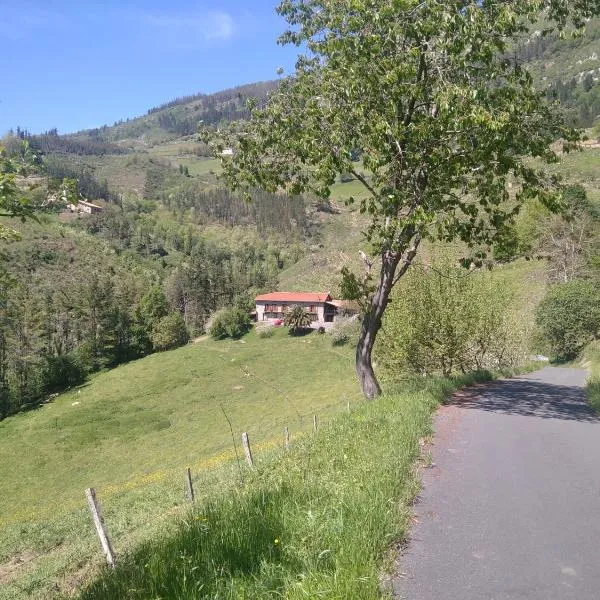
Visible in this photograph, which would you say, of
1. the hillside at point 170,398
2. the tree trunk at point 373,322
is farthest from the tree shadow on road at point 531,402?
the tree trunk at point 373,322

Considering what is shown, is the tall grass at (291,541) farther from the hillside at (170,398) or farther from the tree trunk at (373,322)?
the tree trunk at (373,322)

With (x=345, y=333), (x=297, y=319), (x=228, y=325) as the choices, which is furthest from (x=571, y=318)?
(x=228, y=325)

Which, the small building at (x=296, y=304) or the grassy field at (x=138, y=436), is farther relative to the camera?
the small building at (x=296, y=304)

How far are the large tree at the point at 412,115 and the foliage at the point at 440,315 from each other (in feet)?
30.3

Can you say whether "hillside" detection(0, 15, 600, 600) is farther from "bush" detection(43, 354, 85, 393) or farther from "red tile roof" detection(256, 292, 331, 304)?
"red tile roof" detection(256, 292, 331, 304)

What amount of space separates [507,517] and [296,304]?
325ft

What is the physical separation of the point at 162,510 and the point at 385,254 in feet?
30.4

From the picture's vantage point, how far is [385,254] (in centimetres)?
1428

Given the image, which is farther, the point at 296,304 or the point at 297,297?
the point at 297,297

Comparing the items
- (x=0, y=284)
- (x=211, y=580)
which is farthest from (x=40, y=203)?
(x=211, y=580)

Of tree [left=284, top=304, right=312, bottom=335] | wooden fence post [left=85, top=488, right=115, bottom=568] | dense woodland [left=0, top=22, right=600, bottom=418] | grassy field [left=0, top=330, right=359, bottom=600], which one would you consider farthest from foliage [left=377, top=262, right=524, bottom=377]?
tree [left=284, top=304, right=312, bottom=335]

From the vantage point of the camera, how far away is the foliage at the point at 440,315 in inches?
905

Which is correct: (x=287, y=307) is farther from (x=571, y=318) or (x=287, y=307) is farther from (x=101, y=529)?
(x=101, y=529)

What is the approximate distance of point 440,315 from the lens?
23.0 meters
